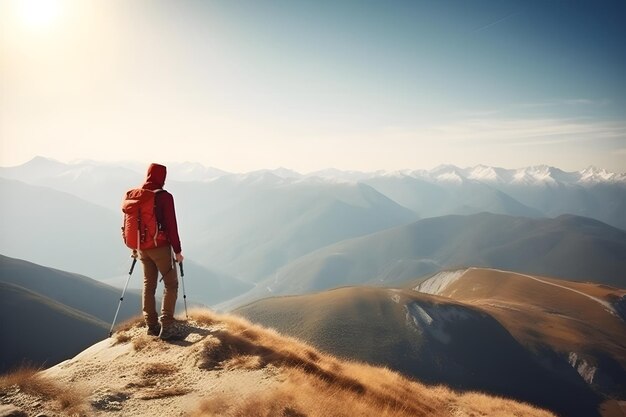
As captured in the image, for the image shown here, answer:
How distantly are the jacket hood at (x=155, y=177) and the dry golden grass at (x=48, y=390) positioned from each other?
5196 mm

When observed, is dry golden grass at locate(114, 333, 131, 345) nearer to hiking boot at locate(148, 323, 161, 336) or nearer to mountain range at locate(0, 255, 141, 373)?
hiking boot at locate(148, 323, 161, 336)

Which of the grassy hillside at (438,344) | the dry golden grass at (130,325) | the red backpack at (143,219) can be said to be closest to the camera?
the red backpack at (143,219)

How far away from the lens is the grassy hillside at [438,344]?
112 m

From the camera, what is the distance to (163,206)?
402 inches

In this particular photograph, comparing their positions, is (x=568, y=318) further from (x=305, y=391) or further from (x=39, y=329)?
(x=39, y=329)

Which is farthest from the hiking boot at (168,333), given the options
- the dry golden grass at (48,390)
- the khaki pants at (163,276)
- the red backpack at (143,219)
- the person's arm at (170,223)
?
the dry golden grass at (48,390)

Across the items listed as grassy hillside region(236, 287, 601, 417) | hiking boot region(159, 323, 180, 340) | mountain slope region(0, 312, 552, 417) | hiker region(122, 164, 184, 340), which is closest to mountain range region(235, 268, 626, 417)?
grassy hillside region(236, 287, 601, 417)

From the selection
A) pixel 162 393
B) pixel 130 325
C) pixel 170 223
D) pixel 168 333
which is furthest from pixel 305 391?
pixel 130 325

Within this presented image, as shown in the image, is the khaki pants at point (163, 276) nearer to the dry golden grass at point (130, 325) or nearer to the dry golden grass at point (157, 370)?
the dry golden grass at point (130, 325)

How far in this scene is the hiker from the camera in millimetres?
10203

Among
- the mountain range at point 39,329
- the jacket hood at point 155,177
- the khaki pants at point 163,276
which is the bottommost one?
the mountain range at point 39,329

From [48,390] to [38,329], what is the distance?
519 feet

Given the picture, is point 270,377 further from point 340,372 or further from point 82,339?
point 82,339

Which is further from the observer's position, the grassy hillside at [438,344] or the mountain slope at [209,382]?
the grassy hillside at [438,344]
